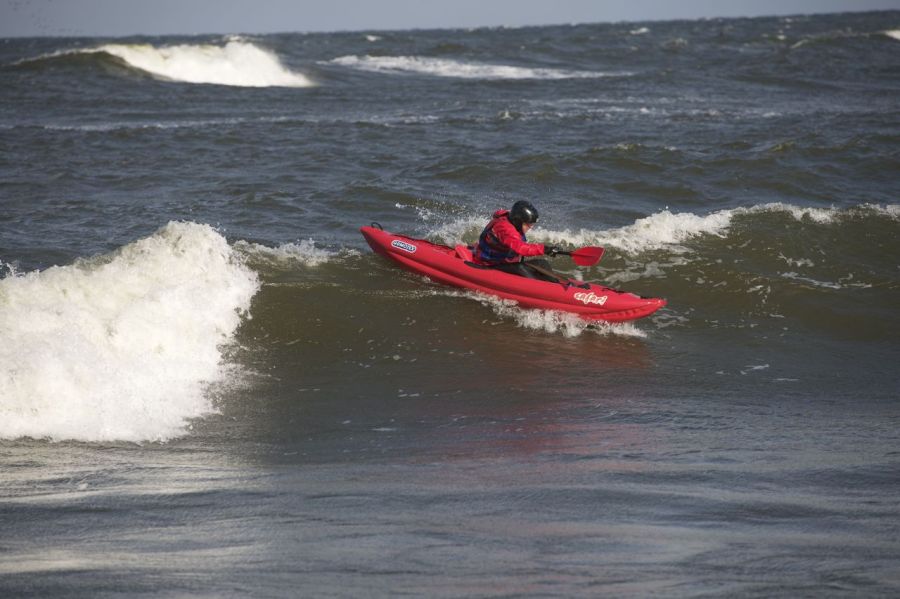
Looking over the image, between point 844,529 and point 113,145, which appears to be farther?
point 113,145

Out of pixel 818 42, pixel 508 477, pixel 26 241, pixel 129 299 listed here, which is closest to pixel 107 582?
pixel 508 477

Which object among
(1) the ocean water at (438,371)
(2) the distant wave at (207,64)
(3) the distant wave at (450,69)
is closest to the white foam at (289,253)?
(1) the ocean water at (438,371)

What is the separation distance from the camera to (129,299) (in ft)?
28.2

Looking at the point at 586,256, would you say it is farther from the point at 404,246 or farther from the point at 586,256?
the point at 404,246

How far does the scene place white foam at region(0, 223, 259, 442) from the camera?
20.7ft

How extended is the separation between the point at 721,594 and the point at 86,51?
35.9m

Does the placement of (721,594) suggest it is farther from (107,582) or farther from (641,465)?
(107,582)

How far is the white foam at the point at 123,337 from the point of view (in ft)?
20.7

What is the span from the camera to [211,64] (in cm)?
3653

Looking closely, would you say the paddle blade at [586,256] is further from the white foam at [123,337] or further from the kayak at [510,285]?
the white foam at [123,337]

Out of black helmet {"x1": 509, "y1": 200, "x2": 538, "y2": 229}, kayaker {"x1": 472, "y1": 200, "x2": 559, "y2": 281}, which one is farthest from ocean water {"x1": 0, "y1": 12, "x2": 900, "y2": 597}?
black helmet {"x1": 509, "y1": 200, "x2": 538, "y2": 229}

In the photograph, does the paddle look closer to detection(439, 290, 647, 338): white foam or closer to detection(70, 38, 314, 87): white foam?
detection(439, 290, 647, 338): white foam

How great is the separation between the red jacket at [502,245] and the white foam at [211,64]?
77.6 ft

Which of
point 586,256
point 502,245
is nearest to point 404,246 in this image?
point 502,245
